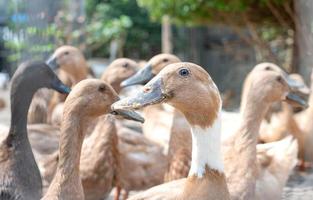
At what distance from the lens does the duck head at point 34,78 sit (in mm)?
4402

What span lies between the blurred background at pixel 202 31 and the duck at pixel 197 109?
2.40 meters

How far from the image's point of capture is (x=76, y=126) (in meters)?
3.92

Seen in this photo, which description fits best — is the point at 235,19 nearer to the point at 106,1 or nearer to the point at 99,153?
the point at 99,153

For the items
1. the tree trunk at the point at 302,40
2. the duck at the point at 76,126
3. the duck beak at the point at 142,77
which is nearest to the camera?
the duck at the point at 76,126

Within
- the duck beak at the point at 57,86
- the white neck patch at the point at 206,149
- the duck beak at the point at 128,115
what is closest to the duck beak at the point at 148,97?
the white neck patch at the point at 206,149

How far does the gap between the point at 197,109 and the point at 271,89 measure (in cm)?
190

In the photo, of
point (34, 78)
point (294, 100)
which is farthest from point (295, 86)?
point (34, 78)

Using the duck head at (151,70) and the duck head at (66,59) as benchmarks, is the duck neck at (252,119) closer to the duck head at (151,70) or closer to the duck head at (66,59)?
the duck head at (151,70)

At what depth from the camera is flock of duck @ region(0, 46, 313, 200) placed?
320 centimetres

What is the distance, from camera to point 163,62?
5699mm

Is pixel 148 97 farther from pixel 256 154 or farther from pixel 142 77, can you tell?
pixel 142 77

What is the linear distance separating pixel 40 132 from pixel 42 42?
95 centimetres

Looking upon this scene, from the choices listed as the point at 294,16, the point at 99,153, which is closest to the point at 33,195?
the point at 99,153

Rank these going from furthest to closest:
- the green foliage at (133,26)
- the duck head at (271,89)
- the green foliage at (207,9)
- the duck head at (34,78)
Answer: the green foliage at (133,26), the green foliage at (207,9), the duck head at (271,89), the duck head at (34,78)
